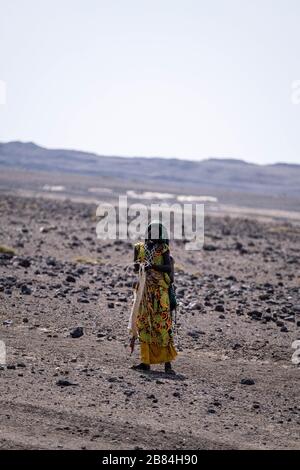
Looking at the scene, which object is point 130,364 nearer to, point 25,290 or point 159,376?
point 159,376

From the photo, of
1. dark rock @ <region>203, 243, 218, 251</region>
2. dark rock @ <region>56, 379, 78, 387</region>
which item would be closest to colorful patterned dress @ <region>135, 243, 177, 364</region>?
dark rock @ <region>56, 379, 78, 387</region>

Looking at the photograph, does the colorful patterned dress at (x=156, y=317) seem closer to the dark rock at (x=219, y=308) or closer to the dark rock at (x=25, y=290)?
the dark rock at (x=219, y=308)

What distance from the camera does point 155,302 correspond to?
10766mm

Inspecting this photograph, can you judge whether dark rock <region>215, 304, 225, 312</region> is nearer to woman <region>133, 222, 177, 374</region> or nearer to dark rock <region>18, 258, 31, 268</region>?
woman <region>133, 222, 177, 374</region>

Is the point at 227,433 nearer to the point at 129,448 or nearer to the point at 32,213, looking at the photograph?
the point at 129,448

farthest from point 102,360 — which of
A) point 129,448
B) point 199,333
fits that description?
point 129,448

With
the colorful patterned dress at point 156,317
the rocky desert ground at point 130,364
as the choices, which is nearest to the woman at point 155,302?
the colorful patterned dress at point 156,317

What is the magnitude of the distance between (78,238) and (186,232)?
9252mm

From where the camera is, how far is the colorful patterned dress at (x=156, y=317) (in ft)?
34.6

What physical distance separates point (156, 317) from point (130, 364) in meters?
0.62

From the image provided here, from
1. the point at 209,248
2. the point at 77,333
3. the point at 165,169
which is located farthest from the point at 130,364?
the point at 165,169

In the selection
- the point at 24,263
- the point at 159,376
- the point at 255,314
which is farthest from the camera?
the point at 24,263

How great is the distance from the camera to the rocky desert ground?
26.2 feet

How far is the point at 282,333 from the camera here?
1352 centimetres
